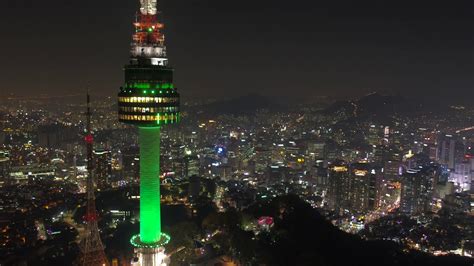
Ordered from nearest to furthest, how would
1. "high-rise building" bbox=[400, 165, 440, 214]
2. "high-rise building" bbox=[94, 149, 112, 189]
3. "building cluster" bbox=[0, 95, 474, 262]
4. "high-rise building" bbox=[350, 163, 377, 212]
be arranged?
"building cluster" bbox=[0, 95, 474, 262]
"high-rise building" bbox=[94, 149, 112, 189]
"high-rise building" bbox=[350, 163, 377, 212]
"high-rise building" bbox=[400, 165, 440, 214]

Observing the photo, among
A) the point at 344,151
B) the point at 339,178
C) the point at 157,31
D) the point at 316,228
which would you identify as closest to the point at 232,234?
the point at 316,228

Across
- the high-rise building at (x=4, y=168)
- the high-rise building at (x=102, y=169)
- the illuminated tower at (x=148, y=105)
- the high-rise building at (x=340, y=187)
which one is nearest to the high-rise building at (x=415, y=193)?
the high-rise building at (x=340, y=187)

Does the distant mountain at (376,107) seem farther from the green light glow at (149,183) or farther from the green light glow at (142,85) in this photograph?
the green light glow at (142,85)

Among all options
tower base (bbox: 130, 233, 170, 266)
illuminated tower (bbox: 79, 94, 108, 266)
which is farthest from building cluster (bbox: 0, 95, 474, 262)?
tower base (bbox: 130, 233, 170, 266)

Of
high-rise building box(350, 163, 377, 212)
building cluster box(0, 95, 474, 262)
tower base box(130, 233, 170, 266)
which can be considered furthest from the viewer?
high-rise building box(350, 163, 377, 212)

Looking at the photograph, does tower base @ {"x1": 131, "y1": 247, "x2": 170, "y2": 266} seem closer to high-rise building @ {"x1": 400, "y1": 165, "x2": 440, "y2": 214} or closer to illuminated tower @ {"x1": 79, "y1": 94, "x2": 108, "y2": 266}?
illuminated tower @ {"x1": 79, "y1": 94, "x2": 108, "y2": 266}

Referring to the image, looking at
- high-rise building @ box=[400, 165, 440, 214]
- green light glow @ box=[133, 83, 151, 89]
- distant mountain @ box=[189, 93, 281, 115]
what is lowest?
high-rise building @ box=[400, 165, 440, 214]

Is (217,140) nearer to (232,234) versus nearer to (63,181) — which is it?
(63,181)

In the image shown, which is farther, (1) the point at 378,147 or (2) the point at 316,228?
→ (1) the point at 378,147

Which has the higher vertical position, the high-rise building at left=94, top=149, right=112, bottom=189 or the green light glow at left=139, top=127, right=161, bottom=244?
the green light glow at left=139, top=127, right=161, bottom=244
